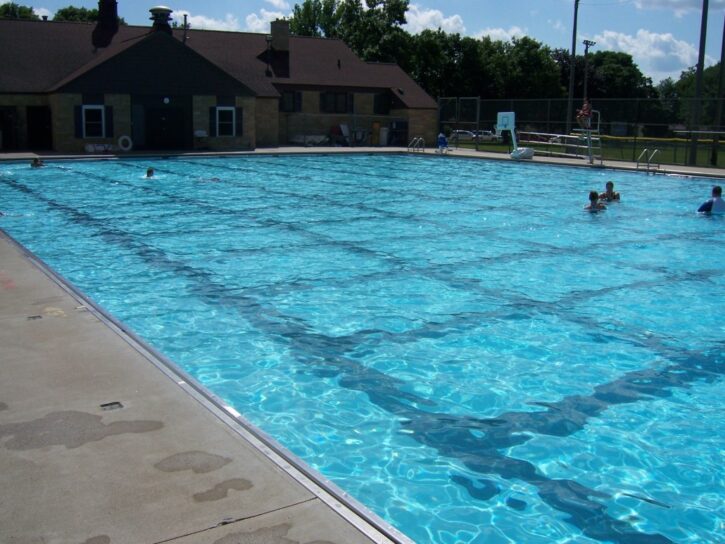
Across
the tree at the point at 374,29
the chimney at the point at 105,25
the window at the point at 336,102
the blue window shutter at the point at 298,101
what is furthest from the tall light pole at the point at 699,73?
the tree at the point at 374,29

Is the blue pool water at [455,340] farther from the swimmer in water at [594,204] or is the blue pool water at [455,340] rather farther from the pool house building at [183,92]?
the pool house building at [183,92]

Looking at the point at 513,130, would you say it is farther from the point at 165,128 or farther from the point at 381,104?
the point at 165,128

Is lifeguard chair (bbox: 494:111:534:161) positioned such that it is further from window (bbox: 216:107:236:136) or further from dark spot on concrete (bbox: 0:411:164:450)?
dark spot on concrete (bbox: 0:411:164:450)

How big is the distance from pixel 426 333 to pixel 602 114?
132ft

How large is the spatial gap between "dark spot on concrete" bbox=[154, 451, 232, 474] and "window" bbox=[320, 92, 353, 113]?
43.3 m

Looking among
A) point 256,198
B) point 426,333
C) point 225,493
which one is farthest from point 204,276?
point 256,198

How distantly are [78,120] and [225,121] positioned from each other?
24.5ft

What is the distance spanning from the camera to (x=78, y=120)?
3575 centimetres

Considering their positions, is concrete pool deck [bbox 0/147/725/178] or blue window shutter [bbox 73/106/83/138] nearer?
concrete pool deck [bbox 0/147/725/178]

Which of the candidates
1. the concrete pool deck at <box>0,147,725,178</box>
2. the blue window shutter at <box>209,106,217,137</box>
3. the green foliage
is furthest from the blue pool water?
the green foliage

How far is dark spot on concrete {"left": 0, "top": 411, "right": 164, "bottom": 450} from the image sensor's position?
4961 mm

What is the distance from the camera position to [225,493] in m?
4.32

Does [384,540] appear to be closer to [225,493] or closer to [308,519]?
[308,519]

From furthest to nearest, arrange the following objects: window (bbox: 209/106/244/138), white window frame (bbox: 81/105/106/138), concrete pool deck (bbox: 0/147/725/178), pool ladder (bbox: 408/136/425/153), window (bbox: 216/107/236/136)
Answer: pool ladder (bbox: 408/136/425/153) → window (bbox: 216/107/236/136) → window (bbox: 209/106/244/138) → white window frame (bbox: 81/105/106/138) → concrete pool deck (bbox: 0/147/725/178)
